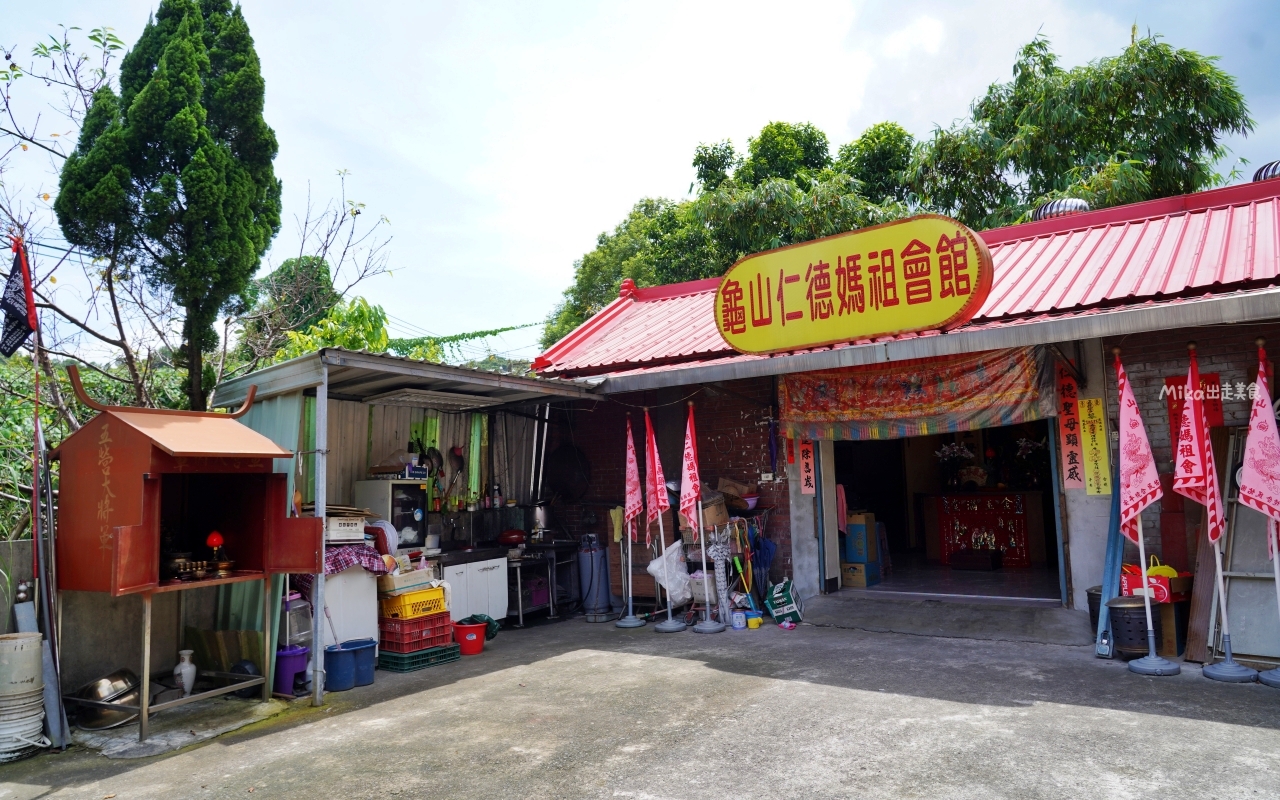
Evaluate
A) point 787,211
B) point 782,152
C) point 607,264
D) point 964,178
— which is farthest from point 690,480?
point 607,264

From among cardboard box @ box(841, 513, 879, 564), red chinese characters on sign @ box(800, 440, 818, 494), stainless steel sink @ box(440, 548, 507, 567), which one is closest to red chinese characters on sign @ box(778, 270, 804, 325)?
red chinese characters on sign @ box(800, 440, 818, 494)

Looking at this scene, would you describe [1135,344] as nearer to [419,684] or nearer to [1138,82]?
[419,684]

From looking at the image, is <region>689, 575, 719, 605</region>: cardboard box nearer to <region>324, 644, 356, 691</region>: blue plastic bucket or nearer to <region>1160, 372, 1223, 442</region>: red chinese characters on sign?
<region>324, 644, 356, 691</region>: blue plastic bucket

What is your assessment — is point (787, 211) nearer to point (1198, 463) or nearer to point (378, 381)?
point (378, 381)

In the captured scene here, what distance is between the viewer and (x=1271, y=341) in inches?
278

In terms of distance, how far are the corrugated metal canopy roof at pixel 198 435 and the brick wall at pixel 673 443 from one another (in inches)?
188

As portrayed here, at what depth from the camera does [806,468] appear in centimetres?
972

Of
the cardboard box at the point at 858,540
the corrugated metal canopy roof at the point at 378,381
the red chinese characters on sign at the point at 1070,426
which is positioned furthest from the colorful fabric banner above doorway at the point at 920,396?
the corrugated metal canopy roof at the point at 378,381

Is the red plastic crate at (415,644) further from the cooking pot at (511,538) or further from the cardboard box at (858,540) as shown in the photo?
the cardboard box at (858,540)

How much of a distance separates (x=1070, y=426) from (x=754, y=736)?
488cm

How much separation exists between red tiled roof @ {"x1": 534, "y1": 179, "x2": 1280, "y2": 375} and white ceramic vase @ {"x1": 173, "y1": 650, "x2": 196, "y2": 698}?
5.54m

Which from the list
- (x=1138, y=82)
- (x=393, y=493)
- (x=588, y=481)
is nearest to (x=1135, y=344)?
(x=588, y=481)

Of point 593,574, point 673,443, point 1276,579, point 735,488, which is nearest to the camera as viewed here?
point 1276,579

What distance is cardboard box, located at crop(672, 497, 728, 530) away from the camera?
365 inches
